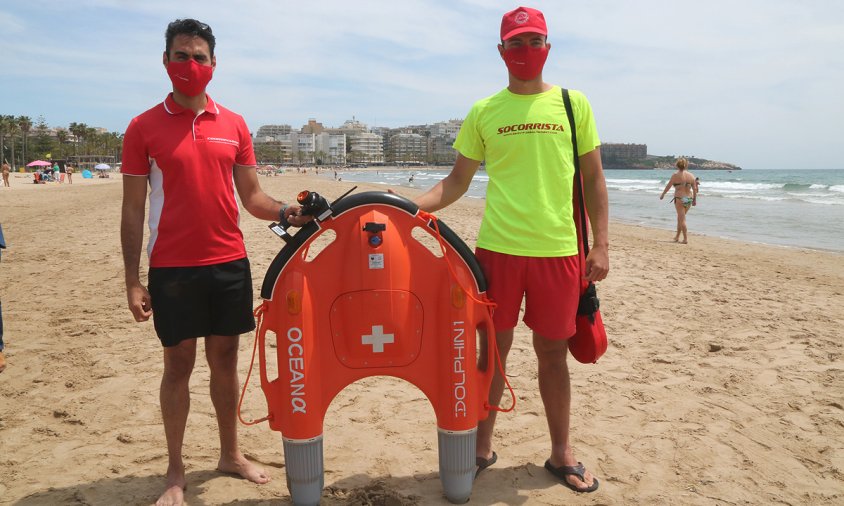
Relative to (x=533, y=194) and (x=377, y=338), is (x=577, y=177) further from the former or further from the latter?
(x=377, y=338)

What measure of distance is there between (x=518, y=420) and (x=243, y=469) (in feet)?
5.68

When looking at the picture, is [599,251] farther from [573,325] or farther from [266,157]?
[266,157]

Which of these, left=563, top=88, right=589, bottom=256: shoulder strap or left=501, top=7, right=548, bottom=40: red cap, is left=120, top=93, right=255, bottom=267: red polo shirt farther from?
left=563, top=88, right=589, bottom=256: shoulder strap

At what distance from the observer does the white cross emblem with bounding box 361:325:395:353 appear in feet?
8.78

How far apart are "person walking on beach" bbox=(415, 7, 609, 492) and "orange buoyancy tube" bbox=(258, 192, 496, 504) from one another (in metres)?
0.25

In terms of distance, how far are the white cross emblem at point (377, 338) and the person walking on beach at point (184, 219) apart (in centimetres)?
60

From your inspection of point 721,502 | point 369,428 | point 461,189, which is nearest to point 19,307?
point 369,428

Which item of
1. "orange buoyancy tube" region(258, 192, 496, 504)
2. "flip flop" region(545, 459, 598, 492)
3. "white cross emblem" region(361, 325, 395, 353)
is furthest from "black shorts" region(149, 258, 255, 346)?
"flip flop" region(545, 459, 598, 492)

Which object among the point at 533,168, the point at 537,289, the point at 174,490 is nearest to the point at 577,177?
the point at 533,168

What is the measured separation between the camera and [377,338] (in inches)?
106

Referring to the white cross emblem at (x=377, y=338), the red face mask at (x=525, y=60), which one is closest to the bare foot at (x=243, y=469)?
the white cross emblem at (x=377, y=338)

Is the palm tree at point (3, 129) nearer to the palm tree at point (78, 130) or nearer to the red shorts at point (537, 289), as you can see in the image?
the palm tree at point (78, 130)

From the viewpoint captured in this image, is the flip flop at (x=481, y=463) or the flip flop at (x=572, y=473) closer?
the flip flop at (x=572, y=473)

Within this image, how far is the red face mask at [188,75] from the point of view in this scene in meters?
2.75
